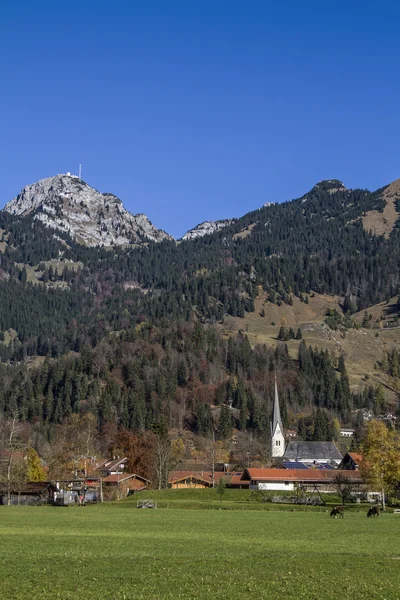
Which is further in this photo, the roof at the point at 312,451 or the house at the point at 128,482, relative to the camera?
the roof at the point at 312,451

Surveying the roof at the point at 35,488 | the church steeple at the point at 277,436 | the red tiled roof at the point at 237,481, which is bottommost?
the red tiled roof at the point at 237,481

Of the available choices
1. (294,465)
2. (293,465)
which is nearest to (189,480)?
(293,465)

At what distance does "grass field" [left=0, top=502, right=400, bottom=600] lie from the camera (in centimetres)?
2198

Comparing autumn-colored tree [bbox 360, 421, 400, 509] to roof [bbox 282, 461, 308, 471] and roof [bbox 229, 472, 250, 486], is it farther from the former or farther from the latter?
roof [bbox 282, 461, 308, 471]

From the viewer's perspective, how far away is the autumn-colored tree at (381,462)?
9156cm

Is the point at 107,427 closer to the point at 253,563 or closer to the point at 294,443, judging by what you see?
the point at 294,443

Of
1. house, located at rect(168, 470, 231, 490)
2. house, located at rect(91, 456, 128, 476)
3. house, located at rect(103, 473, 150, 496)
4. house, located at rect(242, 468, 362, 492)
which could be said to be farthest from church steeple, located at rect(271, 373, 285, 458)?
house, located at rect(103, 473, 150, 496)

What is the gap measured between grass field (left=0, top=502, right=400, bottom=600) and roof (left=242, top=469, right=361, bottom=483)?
244ft

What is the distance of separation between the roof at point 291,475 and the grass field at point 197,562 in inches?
2927

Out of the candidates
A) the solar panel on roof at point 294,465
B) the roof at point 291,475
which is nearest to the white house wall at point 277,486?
the roof at point 291,475

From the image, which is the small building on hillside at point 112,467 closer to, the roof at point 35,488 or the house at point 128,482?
the house at point 128,482

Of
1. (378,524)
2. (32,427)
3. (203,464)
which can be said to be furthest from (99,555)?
(32,427)

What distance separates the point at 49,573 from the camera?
82.7 feet

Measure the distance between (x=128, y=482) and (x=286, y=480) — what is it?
28.0 meters
